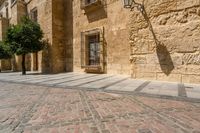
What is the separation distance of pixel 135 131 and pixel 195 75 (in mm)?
4333

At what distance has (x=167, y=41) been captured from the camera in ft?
21.7

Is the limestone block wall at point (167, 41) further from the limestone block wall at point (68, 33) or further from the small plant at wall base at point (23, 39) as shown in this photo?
the small plant at wall base at point (23, 39)

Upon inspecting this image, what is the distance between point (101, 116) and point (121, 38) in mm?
6522

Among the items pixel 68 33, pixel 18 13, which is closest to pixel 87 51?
pixel 68 33

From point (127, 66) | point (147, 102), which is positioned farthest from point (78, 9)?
point (147, 102)

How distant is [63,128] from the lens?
2670mm

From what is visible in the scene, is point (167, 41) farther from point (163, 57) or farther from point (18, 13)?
point (18, 13)

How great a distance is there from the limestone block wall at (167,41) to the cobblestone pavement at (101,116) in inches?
98.0

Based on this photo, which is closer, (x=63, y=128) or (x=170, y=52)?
(x=63, y=128)

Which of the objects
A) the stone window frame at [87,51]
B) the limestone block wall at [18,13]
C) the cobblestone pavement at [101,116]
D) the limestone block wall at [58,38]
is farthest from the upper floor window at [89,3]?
the limestone block wall at [18,13]

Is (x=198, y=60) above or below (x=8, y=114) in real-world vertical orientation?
above

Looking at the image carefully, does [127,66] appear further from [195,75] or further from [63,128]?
[63,128]

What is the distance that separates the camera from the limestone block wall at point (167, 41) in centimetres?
607

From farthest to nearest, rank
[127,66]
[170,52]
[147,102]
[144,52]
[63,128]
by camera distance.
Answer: [127,66] < [144,52] < [170,52] < [147,102] < [63,128]
